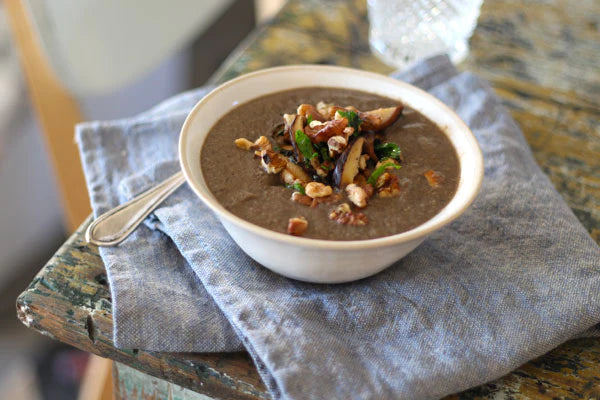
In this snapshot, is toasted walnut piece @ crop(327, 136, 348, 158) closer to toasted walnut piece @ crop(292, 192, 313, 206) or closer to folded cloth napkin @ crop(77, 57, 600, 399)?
toasted walnut piece @ crop(292, 192, 313, 206)

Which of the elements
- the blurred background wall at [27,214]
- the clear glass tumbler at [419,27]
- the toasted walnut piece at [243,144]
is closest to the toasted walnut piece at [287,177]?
the toasted walnut piece at [243,144]

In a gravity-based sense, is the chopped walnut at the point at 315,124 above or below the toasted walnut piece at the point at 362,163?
above

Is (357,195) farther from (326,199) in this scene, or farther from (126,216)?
(126,216)

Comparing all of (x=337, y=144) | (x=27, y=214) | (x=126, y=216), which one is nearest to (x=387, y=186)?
(x=337, y=144)

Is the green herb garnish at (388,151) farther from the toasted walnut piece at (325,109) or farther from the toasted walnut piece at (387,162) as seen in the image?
the toasted walnut piece at (325,109)

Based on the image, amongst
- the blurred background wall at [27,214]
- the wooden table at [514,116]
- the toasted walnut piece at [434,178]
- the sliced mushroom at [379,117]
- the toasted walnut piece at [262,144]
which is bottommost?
the blurred background wall at [27,214]
